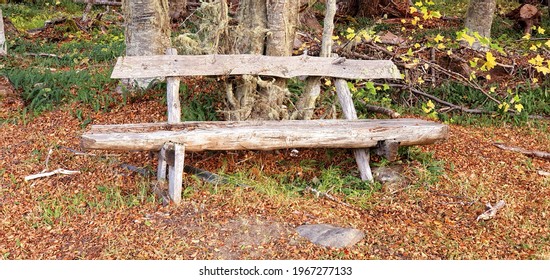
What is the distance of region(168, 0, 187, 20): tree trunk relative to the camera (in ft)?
39.6

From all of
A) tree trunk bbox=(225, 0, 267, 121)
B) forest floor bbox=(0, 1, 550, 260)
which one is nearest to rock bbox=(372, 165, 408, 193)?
forest floor bbox=(0, 1, 550, 260)

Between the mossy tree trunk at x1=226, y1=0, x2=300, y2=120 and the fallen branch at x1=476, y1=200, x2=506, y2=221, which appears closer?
the fallen branch at x1=476, y1=200, x2=506, y2=221

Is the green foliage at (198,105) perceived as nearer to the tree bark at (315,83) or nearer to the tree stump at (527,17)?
the tree bark at (315,83)

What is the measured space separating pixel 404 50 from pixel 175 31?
454 centimetres

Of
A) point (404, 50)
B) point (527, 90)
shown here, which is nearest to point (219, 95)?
point (404, 50)

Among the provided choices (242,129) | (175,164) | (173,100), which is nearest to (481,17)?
(242,129)

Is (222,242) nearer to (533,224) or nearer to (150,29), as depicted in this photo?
(533,224)

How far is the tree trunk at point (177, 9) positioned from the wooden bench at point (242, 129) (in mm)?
6619

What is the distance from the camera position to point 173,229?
15.1ft

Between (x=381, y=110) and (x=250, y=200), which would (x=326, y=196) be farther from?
(x=381, y=110)

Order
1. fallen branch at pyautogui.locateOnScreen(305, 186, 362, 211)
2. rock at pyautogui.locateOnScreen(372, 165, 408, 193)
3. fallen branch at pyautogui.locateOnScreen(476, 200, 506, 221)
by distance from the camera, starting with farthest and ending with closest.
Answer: rock at pyautogui.locateOnScreen(372, 165, 408, 193), fallen branch at pyautogui.locateOnScreen(305, 186, 362, 211), fallen branch at pyautogui.locateOnScreen(476, 200, 506, 221)

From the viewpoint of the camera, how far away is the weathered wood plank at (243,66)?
5.60 meters

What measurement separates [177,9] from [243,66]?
6.75 m

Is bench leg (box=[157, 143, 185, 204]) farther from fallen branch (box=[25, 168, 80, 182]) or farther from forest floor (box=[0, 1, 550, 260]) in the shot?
fallen branch (box=[25, 168, 80, 182])
